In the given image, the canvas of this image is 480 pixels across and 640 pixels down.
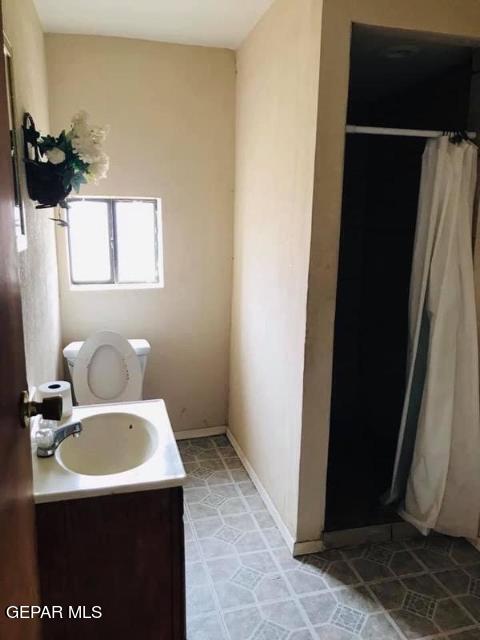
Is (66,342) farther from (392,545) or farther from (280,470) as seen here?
(392,545)

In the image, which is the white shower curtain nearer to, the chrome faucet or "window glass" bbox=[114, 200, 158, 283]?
the chrome faucet

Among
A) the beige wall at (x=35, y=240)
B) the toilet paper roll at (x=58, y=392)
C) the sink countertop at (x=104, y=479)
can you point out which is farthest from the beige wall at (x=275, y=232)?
the beige wall at (x=35, y=240)

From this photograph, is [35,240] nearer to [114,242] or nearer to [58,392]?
[58,392]

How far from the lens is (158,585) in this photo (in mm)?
1379

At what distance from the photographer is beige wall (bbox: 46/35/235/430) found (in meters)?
2.57

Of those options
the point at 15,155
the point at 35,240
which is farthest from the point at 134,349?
the point at 15,155

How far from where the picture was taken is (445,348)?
2004 mm

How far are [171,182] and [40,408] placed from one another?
6.43 feet

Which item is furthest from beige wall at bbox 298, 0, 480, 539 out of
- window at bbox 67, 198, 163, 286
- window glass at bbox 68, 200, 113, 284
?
window glass at bbox 68, 200, 113, 284

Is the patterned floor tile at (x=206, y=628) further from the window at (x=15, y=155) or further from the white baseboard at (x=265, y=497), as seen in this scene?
the window at (x=15, y=155)

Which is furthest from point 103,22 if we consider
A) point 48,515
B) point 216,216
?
point 48,515

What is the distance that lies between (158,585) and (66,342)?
173cm

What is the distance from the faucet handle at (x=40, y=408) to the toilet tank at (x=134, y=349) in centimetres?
143

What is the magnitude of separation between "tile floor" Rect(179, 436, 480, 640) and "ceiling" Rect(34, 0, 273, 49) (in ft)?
7.93
